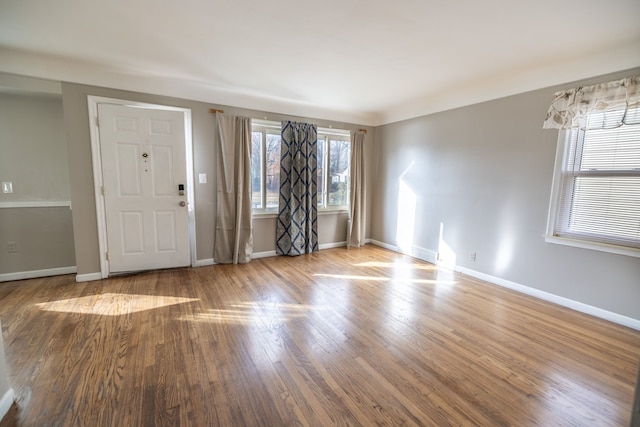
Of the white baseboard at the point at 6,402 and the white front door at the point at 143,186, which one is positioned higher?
the white front door at the point at 143,186

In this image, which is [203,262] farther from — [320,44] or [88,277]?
[320,44]

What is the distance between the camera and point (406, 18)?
2.05 metres

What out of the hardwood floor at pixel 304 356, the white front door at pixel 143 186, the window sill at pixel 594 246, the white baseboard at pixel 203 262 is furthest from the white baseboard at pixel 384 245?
the white front door at pixel 143 186

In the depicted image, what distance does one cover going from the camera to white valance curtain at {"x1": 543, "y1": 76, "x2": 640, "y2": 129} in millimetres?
2338

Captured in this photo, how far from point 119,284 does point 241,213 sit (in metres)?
1.68

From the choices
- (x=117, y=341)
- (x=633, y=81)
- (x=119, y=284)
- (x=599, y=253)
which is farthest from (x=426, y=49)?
(x=119, y=284)

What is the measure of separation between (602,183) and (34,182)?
623cm

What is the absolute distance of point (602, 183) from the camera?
2.61 m

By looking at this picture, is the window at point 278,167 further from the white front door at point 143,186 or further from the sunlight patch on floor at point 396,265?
the sunlight patch on floor at point 396,265

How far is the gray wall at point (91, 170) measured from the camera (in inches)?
121

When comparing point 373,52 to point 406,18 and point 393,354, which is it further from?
point 393,354

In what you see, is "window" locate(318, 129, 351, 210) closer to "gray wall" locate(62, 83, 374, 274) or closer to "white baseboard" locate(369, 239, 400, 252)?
"gray wall" locate(62, 83, 374, 274)

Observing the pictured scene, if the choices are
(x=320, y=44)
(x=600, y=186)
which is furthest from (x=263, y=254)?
(x=600, y=186)

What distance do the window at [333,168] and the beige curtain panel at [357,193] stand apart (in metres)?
0.13
